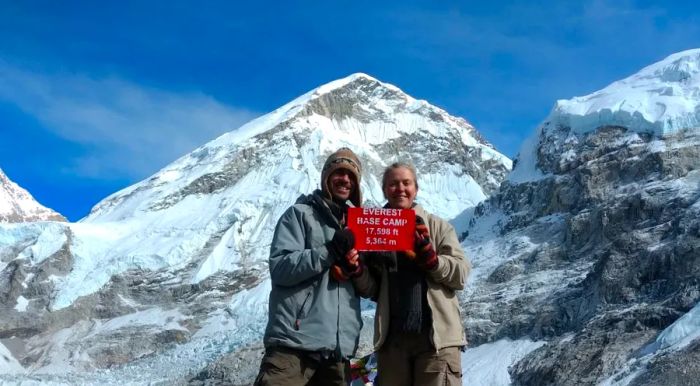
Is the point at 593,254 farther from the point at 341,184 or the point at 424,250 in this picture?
the point at 424,250

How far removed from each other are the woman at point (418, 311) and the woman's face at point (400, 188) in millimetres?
169

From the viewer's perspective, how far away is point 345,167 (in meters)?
6.44

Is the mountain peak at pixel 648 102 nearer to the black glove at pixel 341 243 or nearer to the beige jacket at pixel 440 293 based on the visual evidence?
the beige jacket at pixel 440 293

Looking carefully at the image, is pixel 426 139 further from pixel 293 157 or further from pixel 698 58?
pixel 698 58

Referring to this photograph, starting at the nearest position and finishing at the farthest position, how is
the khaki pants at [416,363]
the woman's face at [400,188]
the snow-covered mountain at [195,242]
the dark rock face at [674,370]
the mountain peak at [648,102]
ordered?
1. the khaki pants at [416,363]
2. the woman's face at [400,188]
3. the dark rock face at [674,370]
4. the mountain peak at [648,102]
5. the snow-covered mountain at [195,242]

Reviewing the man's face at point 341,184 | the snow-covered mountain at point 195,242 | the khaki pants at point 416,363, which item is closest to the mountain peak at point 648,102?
the snow-covered mountain at point 195,242

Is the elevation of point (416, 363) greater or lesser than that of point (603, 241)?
lesser

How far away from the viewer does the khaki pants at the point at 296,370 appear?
5.93 metres

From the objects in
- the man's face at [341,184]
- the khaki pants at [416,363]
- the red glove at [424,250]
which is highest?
the man's face at [341,184]

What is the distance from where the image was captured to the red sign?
5914mm

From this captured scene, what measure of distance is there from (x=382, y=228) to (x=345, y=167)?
2.46 feet

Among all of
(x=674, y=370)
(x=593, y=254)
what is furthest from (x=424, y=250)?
(x=593, y=254)

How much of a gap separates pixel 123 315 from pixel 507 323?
2684 inches

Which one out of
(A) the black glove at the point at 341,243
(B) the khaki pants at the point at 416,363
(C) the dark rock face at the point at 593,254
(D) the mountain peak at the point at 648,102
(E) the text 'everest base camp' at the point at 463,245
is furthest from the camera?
(D) the mountain peak at the point at 648,102
